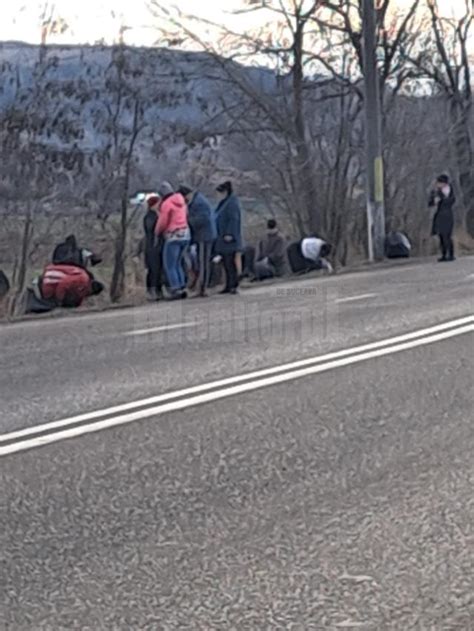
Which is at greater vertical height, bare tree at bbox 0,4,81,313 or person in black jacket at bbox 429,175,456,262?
A: bare tree at bbox 0,4,81,313

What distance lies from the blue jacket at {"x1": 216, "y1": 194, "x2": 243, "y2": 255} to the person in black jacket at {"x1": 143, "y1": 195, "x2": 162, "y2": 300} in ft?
2.97

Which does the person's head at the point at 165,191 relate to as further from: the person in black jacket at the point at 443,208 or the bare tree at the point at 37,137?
the person in black jacket at the point at 443,208

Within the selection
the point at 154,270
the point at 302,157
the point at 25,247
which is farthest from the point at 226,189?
the point at 302,157

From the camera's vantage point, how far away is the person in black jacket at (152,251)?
19.2m

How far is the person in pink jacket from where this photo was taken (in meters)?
18.8

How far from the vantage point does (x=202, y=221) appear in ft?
63.4

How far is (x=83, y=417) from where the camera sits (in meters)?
9.20

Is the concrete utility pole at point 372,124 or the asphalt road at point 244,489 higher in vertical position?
the concrete utility pole at point 372,124

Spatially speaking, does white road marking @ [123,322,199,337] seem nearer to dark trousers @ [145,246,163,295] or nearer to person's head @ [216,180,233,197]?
dark trousers @ [145,246,163,295]

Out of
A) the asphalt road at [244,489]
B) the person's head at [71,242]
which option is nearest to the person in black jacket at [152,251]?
the person's head at [71,242]

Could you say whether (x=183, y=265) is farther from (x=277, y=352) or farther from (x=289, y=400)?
(x=289, y=400)

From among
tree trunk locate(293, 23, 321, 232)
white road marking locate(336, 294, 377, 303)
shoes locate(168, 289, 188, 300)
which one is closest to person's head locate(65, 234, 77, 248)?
shoes locate(168, 289, 188, 300)

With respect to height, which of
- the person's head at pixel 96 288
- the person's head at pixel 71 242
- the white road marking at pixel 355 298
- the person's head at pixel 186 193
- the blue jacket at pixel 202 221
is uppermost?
the person's head at pixel 186 193

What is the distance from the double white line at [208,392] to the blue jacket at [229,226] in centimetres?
593
